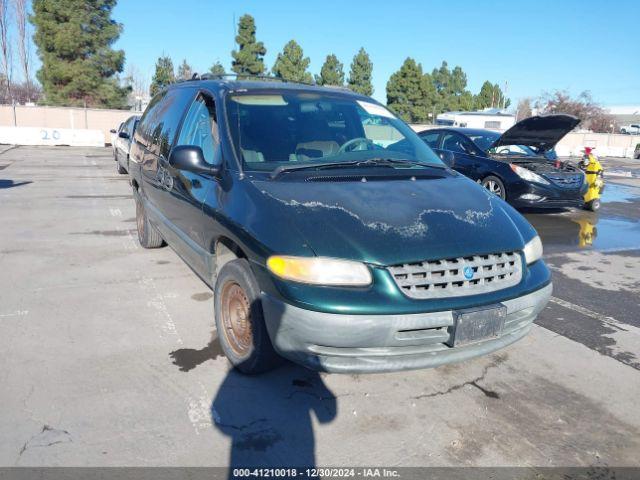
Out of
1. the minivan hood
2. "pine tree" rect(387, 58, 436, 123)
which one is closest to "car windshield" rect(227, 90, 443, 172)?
the minivan hood

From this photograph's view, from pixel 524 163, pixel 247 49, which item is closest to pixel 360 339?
pixel 524 163

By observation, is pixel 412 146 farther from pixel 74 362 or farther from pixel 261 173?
pixel 74 362

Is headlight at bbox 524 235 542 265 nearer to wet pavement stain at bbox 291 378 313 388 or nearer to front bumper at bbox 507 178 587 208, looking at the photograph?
wet pavement stain at bbox 291 378 313 388

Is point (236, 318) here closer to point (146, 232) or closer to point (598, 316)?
point (146, 232)

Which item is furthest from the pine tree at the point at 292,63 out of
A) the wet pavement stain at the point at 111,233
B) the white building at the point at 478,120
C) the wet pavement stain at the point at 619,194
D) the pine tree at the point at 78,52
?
the wet pavement stain at the point at 111,233

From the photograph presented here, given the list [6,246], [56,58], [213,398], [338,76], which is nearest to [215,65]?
[338,76]

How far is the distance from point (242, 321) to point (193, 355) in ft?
1.89

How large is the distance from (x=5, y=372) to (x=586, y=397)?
3.66 meters

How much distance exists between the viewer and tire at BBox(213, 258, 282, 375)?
2898 mm

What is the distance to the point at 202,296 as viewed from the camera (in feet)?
15.0

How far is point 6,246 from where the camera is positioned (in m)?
5.93

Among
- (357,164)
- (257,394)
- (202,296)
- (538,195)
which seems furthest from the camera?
(538,195)

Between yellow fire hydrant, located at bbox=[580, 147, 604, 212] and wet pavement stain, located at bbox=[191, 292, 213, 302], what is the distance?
8199mm

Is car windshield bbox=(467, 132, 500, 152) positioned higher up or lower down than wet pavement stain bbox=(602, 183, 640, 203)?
higher up
